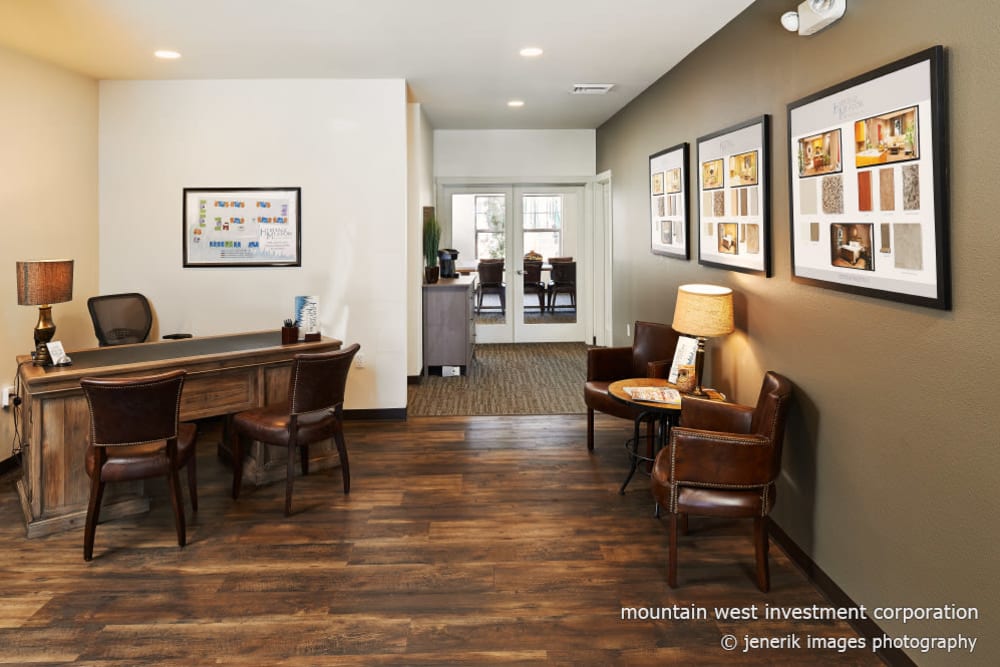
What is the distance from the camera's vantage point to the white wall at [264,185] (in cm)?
526

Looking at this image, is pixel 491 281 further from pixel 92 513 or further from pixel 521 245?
pixel 92 513

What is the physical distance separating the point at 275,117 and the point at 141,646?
4036 millimetres

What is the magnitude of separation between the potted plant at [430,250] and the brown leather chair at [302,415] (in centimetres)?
343

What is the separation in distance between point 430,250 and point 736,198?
13.1ft

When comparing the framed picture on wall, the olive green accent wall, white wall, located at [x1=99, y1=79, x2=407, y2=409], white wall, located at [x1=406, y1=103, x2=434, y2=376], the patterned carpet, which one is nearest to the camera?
the olive green accent wall

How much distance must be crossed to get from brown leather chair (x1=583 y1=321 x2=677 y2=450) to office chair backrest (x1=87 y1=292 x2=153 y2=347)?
11.1 feet

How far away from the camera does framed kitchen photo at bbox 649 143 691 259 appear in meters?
4.81

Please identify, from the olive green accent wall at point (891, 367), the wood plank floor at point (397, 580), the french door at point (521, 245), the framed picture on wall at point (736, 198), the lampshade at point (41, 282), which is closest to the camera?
the olive green accent wall at point (891, 367)

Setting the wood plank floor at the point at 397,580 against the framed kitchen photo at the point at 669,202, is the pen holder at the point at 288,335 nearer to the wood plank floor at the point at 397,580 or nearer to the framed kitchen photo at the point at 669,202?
the wood plank floor at the point at 397,580

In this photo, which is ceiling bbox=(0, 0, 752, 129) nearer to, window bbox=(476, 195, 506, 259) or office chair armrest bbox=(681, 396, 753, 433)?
office chair armrest bbox=(681, 396, 753, 433)

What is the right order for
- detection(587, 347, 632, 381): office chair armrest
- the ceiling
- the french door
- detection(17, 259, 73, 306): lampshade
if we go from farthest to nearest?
the french door
detection(587, 347, 632, 381): office chair armrest
the ceiling
detection(17, 259, 73, 306): lampshade

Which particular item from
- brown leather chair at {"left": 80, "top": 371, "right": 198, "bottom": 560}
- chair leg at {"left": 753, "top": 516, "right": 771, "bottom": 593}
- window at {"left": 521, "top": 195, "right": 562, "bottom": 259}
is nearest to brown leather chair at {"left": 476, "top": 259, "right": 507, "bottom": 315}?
window at {"left": 521, "top": 195, "right": 562, "bottom": 259}

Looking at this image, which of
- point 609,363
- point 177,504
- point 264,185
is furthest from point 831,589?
point 264,185

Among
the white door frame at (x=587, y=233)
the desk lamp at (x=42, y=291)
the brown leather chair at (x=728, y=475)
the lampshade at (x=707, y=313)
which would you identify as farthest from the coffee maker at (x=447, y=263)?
the brown leather chair at (x=728, y=475)
